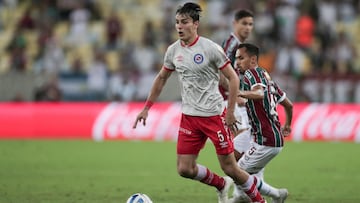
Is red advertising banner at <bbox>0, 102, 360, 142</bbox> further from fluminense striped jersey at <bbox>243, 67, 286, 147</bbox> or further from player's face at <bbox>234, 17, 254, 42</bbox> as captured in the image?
fluminense striped jersey at <bbox>243, 67, 286, 147</bbox>

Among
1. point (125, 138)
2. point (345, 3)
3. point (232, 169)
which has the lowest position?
point (125, 138)

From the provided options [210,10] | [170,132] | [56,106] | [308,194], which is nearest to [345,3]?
[210,10]

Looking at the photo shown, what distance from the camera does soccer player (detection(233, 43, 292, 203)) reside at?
981cm

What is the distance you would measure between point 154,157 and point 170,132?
148 inches

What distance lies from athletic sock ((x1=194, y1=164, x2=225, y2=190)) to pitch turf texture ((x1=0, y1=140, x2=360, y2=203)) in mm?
692

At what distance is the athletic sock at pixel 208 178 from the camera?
9.85 meters

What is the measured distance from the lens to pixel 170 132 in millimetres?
20922

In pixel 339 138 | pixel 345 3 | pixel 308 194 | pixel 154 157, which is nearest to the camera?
pixel 308 194

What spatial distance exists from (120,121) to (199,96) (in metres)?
11.8

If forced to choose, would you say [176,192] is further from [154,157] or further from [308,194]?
[154,157]

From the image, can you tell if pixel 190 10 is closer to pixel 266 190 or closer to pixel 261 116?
pixel 261 116

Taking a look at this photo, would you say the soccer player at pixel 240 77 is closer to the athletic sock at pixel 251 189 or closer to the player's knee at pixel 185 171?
the athletic sock at pixel 251 189

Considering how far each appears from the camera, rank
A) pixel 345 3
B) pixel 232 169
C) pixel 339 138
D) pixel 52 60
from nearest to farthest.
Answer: pixel 232 169, pixel 339 138, pixel 52 60, pixel 345 3

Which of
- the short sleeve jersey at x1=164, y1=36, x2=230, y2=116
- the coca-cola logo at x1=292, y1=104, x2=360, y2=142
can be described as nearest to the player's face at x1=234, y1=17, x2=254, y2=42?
the short sleeve jersey at x1=164, y1=36, x2=230, y2=116
